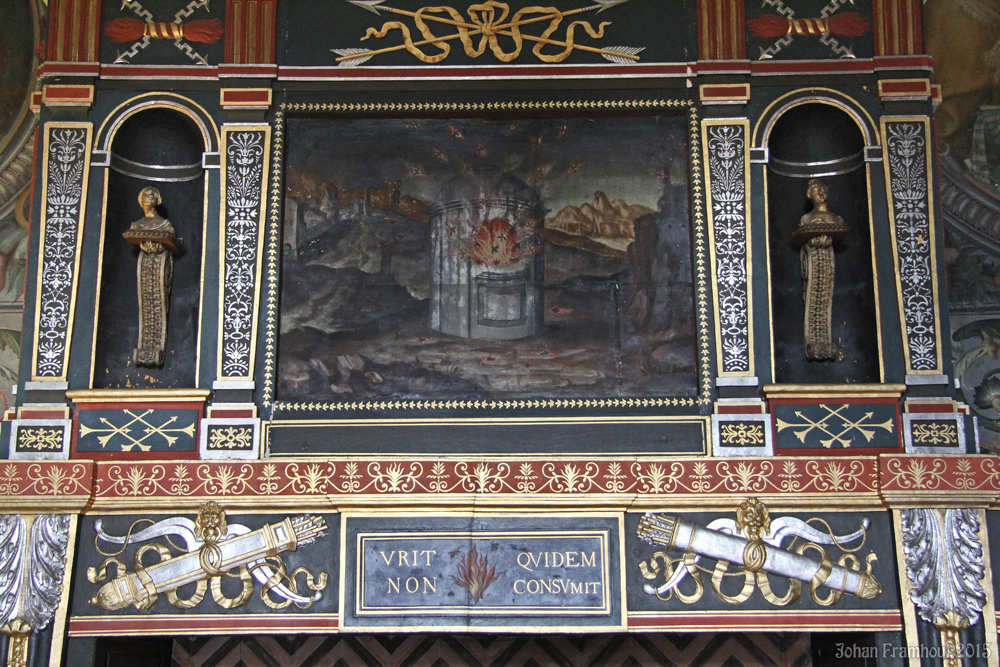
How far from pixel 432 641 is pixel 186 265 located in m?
3.74

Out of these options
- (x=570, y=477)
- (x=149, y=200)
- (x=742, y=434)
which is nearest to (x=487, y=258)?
(x=570, y=477)

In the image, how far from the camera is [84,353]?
354 inches

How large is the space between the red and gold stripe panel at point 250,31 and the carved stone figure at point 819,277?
4567 millimetres

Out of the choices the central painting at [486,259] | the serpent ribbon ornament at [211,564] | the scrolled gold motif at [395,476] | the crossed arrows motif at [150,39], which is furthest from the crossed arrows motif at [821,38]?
the serpent ribbon ornament at [211,564]

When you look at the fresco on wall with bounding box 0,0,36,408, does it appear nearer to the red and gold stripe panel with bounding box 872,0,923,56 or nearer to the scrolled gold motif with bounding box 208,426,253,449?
the scrolled gold motif with bounding box 208,426,253,449

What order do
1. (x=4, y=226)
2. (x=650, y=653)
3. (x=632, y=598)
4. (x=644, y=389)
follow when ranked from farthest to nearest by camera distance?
(x=4, y=226)
(x=650, y=653)
(x=644, y=389)
(x=632, y=598)

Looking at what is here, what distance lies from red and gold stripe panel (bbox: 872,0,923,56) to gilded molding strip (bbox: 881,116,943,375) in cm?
58

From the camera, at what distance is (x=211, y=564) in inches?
336

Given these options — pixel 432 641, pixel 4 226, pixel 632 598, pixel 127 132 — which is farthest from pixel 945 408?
pixel 4 226

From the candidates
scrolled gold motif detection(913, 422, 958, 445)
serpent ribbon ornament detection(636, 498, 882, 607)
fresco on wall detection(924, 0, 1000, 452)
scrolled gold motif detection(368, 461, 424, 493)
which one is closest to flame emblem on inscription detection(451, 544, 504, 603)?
scrolled gold motif detection(368, 461, 424, 493)

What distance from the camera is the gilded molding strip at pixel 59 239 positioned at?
8.97 metres

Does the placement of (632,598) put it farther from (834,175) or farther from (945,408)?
(834,175)

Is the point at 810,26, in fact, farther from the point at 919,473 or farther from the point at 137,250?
the point at 137,250

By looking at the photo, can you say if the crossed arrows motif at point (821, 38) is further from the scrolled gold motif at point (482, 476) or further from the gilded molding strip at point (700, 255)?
the scrolled gold motif at point (482, 476)
